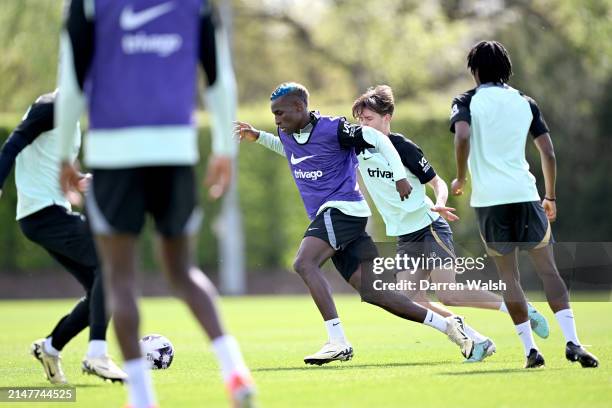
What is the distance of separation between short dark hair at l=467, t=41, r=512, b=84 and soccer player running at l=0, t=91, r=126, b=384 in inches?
114

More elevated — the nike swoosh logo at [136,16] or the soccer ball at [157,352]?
the nike swoosh logo at [136,16]

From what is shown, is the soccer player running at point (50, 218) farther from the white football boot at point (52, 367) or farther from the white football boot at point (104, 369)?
the white football boot at point (104, 369)

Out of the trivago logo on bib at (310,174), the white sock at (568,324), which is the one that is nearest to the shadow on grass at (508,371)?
the white sock at (568,324)

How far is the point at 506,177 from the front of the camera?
808 centimetres

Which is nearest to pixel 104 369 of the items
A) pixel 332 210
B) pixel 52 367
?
pixel 52 367

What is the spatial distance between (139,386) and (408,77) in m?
28.5

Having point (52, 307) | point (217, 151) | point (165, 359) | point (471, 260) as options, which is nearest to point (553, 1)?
point (52, 307)

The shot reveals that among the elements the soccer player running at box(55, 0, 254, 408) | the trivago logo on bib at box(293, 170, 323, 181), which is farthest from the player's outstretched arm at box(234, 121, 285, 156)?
the soccer player running at box(55, 0, 254, 408)

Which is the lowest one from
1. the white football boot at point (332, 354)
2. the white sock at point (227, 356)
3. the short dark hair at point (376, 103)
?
the white football boot at point (332, 354)

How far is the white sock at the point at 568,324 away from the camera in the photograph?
8.20 m

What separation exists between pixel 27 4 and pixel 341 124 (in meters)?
22.7

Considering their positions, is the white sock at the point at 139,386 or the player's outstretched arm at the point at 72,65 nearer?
the white sock at the point at 139,386

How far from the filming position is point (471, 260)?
33.2ft

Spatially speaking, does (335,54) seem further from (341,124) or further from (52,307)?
(341,124)
